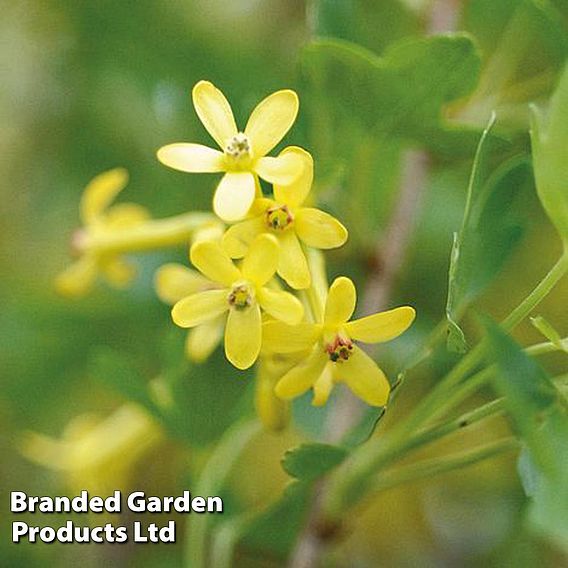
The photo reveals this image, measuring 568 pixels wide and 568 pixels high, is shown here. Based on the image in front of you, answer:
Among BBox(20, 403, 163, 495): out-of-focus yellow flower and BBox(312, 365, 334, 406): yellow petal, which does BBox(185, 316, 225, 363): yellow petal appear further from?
BBox(20, 403, 163, 495): out-of-focus yellow flower

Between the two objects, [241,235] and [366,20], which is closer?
[241,235]

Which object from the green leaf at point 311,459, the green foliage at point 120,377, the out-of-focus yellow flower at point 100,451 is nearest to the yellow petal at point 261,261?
the green leaf at point 311,459

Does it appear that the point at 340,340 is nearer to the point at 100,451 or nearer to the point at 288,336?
the point at 288,336

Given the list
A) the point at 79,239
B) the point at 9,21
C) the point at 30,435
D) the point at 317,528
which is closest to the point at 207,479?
the point at 317,528

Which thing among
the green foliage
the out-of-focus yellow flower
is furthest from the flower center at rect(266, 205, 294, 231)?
the out-of-focus yellow flower

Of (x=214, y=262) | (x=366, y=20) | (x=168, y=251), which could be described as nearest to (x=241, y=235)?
(x=214, y=262)

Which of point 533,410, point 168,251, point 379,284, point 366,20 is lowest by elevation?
point 533,410

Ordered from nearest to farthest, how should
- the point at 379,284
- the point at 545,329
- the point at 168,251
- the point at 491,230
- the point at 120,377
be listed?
the point at 545,329, the point at 491,230, the point at 120,377, the point at 379,284, the point at 168,251

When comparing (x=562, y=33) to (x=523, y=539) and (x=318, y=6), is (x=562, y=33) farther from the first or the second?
(x=523, y=539)
